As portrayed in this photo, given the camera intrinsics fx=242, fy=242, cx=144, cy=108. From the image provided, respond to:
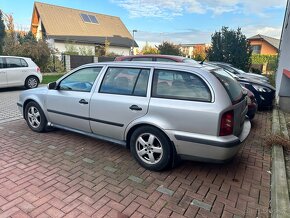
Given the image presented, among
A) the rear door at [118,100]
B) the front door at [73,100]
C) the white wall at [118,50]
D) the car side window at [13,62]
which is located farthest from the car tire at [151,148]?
the white wall at [118,50]

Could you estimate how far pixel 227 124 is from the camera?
10.1ft

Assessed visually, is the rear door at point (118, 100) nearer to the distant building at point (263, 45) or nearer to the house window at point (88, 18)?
the house window at point (88, 18)

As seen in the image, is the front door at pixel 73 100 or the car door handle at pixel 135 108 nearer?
the car door handle at pixel 135 108

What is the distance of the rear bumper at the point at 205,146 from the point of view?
3.03m

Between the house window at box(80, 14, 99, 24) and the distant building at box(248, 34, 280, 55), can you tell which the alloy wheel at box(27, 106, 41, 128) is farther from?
the distant building at box(248, 34, 280, 55)

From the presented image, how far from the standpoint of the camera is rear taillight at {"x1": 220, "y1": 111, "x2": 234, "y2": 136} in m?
3.02

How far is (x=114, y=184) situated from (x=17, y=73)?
29.2 ft

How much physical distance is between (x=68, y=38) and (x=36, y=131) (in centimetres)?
2360

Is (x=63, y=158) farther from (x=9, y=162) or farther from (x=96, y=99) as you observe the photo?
(x=96, y=99)

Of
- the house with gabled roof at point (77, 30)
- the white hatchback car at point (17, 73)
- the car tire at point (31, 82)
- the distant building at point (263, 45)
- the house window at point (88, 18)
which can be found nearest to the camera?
the white hatchback car at point (17, 73)

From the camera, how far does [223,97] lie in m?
3.08

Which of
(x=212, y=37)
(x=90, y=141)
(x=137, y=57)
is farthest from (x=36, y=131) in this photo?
(x=212, y=37)

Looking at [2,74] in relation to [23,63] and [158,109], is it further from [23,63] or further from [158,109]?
[158,109]

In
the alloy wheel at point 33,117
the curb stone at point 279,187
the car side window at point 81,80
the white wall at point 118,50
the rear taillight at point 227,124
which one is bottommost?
the curb stone at point 279,187
